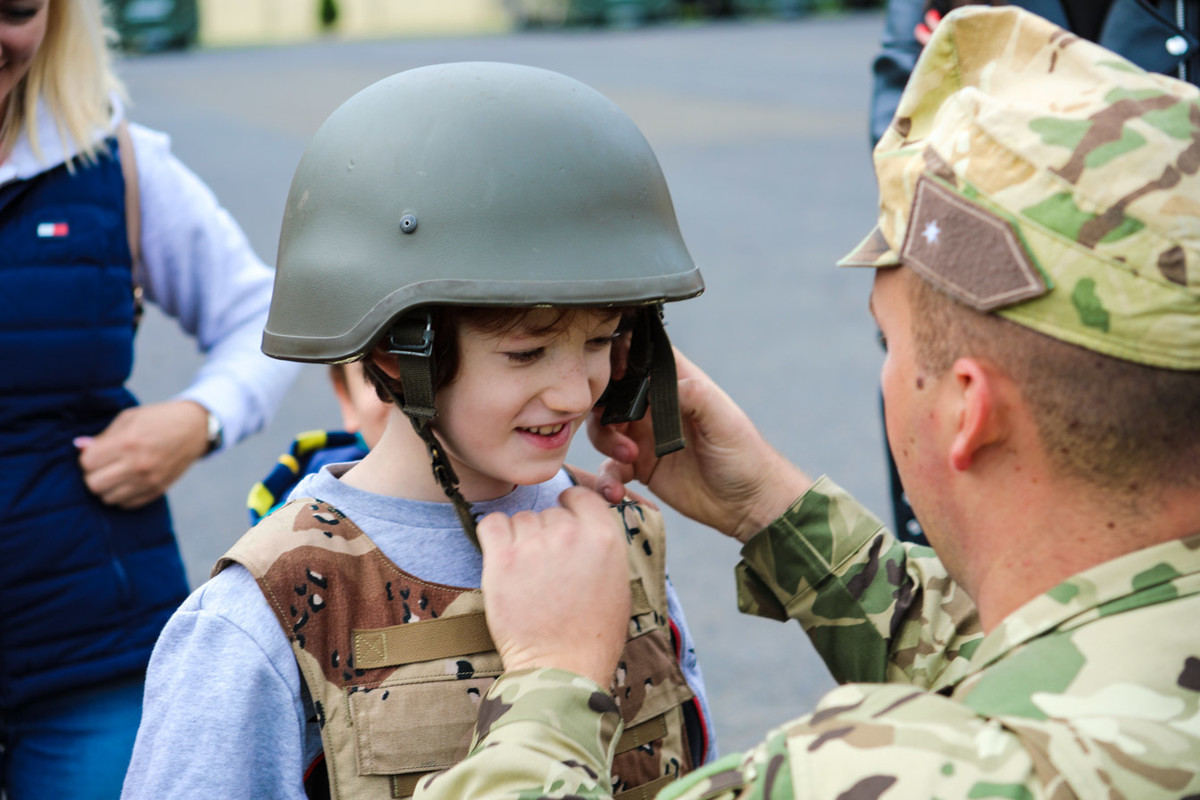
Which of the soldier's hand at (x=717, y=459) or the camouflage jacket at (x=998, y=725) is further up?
the camouflage jacket at (x=998, y=725)

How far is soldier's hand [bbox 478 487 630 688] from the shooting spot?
1855 mm

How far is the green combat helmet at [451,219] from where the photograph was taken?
197 centimetres

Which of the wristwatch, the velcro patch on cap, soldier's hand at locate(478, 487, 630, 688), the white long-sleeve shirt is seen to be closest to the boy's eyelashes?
soldier's hand at locate(478, 487, 630, 688)

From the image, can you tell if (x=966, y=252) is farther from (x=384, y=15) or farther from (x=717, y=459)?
(x=384, y=15)

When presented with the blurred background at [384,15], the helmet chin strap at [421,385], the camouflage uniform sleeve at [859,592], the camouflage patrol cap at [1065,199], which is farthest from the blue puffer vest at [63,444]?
the blurred background at [384,15]

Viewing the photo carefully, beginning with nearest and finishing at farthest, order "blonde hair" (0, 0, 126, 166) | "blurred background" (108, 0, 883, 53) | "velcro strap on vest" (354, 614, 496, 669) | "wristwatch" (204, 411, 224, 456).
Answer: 1. "velcro strap on vest" (354, 614, 496, 669)
2. "blonde hair" (0, 0, 126, 166)
3. "wristwatch" (204, 411, 224, 456)
4. "blurred background" (108, 0, 883, 53)

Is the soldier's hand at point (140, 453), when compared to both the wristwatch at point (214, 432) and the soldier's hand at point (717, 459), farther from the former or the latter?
the soldier's hand at point (717, 459)

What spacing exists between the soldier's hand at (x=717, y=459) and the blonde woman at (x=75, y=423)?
1080 millimetres

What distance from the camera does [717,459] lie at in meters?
2.37

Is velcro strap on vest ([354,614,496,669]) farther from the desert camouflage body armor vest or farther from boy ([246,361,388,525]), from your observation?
boy ([246,361,388,525])

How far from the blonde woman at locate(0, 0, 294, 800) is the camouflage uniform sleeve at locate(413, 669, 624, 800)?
4.03 feet

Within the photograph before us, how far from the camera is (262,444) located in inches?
271

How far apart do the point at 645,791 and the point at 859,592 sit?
52cm

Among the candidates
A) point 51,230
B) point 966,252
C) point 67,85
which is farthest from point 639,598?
point 67,85
